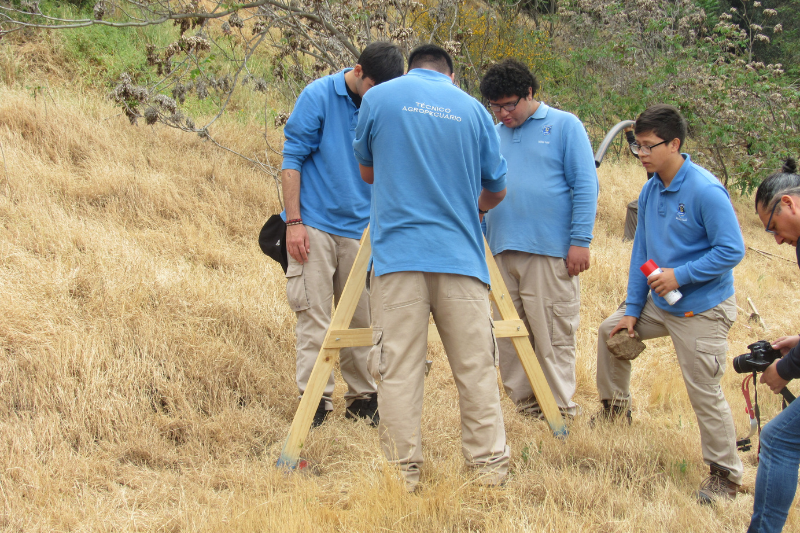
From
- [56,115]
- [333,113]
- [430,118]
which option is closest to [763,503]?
[430,118]

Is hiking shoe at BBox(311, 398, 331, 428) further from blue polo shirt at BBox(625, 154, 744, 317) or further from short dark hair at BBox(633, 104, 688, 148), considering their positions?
short dark hair at BBox(633, 104, 688, 148)

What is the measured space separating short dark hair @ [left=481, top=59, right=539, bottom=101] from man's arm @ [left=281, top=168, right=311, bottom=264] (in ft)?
4.29

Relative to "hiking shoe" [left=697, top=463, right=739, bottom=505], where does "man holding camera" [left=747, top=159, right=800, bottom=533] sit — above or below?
above

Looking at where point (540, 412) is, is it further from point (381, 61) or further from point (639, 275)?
point (381, 61)

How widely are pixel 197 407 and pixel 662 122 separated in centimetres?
328

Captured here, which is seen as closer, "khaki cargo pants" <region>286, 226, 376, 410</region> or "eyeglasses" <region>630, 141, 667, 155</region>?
"eyeglasses" <region>630, 141, 667, 155</region>

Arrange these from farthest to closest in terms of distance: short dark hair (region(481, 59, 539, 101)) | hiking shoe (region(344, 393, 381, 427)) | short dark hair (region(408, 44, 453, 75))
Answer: hiking shoe (region(344, 393, 381, 427)) → short dark hair (region(481, 59, 539, 101)) → short dark hair (region(408, 44, 453, 75))

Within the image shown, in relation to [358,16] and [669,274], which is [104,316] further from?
[358,16]

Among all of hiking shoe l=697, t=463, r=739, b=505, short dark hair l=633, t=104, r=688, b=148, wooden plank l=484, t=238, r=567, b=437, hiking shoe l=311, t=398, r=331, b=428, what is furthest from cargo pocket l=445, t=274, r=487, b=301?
hiking shoe l=697, t=463, r=739, b=505

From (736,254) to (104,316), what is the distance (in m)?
4.06

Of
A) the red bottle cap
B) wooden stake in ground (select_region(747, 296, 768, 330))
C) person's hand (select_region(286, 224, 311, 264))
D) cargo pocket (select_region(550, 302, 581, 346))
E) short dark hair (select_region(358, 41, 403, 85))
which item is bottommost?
wooden stake in ground (select_region(747, 296, 768, 330))

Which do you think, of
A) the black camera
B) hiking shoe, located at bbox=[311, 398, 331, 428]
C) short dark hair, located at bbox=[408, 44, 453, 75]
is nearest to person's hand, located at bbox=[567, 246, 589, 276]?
the black camera

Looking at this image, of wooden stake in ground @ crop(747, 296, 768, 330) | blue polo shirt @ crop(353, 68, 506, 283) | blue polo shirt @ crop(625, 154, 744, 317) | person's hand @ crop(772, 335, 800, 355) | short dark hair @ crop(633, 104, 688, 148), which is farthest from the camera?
wooden stake in ground @ crop(747, 296, 768, 330)

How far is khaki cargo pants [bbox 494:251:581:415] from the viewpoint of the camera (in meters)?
4.29
